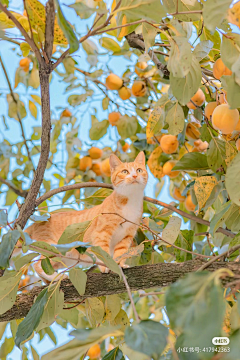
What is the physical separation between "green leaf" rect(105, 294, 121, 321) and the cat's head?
0.35 m

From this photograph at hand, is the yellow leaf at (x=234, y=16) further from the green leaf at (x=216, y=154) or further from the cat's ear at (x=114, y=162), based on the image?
the cat's ear at (x=114, y=162)

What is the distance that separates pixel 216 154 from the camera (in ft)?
3.49

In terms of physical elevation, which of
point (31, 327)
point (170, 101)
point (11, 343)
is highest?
point (170, 101)

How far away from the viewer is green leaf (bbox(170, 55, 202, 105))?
2.64 ft

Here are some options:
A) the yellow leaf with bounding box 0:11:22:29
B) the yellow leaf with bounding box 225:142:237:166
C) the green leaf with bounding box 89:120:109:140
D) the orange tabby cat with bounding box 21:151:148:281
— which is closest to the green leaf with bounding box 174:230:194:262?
the orange tabby cat with bounding box 21:151:148:281

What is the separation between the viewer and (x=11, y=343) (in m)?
1.30

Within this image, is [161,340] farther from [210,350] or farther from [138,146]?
[138,146]

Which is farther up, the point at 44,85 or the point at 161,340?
the point at 44,85

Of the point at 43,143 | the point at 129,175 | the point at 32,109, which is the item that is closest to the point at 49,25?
the point at 43,143

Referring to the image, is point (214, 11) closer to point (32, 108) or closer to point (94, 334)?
point (94, 334)

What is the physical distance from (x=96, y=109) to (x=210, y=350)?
5.34 ft

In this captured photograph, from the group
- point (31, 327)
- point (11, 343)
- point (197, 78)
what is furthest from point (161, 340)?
point (11, 343)

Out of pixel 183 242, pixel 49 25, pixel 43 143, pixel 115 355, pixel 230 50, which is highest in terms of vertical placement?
pixel 49 25

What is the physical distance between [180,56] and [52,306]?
22.6 inches
